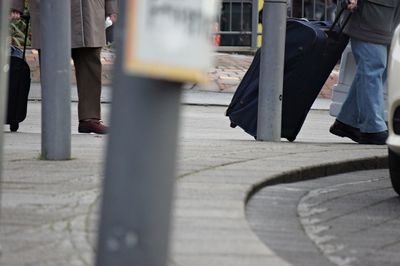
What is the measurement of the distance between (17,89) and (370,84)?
9.43 feet

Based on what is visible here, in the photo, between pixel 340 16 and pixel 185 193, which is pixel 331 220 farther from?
pixel 340 16

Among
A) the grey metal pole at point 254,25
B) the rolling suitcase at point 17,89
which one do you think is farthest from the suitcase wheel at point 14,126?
the grey metal pole at point 254,25

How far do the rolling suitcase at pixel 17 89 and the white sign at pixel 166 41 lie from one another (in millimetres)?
7315

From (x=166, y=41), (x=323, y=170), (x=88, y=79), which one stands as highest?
(x=166, y=41)

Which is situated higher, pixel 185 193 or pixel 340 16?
pixel 340 16

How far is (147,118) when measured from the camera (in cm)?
254

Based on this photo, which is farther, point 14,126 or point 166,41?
point 14,126

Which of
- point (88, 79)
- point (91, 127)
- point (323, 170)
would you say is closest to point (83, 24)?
point (88, 79)

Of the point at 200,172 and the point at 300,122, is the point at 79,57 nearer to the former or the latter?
the point at 300,122

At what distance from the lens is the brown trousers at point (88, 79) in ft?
30.6

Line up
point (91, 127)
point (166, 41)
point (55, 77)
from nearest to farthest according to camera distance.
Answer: point (166, 41) → point (55, 77) → point (91, 127)

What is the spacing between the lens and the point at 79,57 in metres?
9.34

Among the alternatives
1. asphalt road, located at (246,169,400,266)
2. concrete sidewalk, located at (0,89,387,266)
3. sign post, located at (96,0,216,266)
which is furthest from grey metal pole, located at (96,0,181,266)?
asphalt road, located at (246,169,400,266)

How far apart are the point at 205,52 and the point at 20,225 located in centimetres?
259
